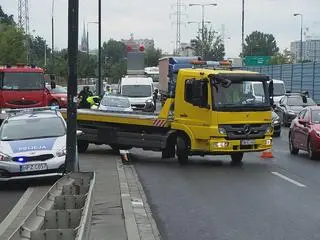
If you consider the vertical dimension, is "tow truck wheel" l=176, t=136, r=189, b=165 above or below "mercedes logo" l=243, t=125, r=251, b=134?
below

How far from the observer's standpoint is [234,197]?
12500 millimetres

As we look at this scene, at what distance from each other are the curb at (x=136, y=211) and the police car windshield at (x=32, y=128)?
193cm

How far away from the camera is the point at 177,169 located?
56.5 feet

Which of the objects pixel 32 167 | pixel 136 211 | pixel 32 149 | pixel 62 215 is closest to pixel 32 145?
pixel 32 149

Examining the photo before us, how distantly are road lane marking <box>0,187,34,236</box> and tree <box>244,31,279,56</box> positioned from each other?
15825cm

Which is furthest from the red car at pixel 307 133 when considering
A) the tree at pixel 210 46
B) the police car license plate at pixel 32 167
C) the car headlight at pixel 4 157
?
the tree at pixel 210 46

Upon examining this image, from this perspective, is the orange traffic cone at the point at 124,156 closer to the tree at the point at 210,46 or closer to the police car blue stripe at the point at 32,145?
the police car blue stripe at the point at 32,145

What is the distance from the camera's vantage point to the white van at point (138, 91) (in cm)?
4297

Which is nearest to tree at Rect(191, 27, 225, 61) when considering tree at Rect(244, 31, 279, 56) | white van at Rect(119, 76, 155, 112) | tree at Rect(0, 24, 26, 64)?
tree at Rect(0, 24, 26, 64)

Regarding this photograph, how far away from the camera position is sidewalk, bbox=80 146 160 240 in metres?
8.98

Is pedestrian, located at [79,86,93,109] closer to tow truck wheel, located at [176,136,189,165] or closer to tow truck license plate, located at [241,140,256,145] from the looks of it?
tow truck wheel, located at [176,136,189,165]

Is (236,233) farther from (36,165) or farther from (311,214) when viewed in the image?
(36,165)

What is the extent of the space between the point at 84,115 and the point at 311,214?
10.9 metres

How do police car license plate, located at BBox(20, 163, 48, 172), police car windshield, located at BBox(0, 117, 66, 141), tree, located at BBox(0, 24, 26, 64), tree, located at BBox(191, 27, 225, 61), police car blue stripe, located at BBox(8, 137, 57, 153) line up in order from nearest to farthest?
police car license plate, located at BBox(20, 163, 48, 172) → police car blue stripe, located at BBox(8, 137, 57, 153) → police car windshield, located at BBox(0, 117, 66, 141) → tree, located at BBox(0, 24, 26, 64) → tree, located at BBox(191, 27, 225, 61)
